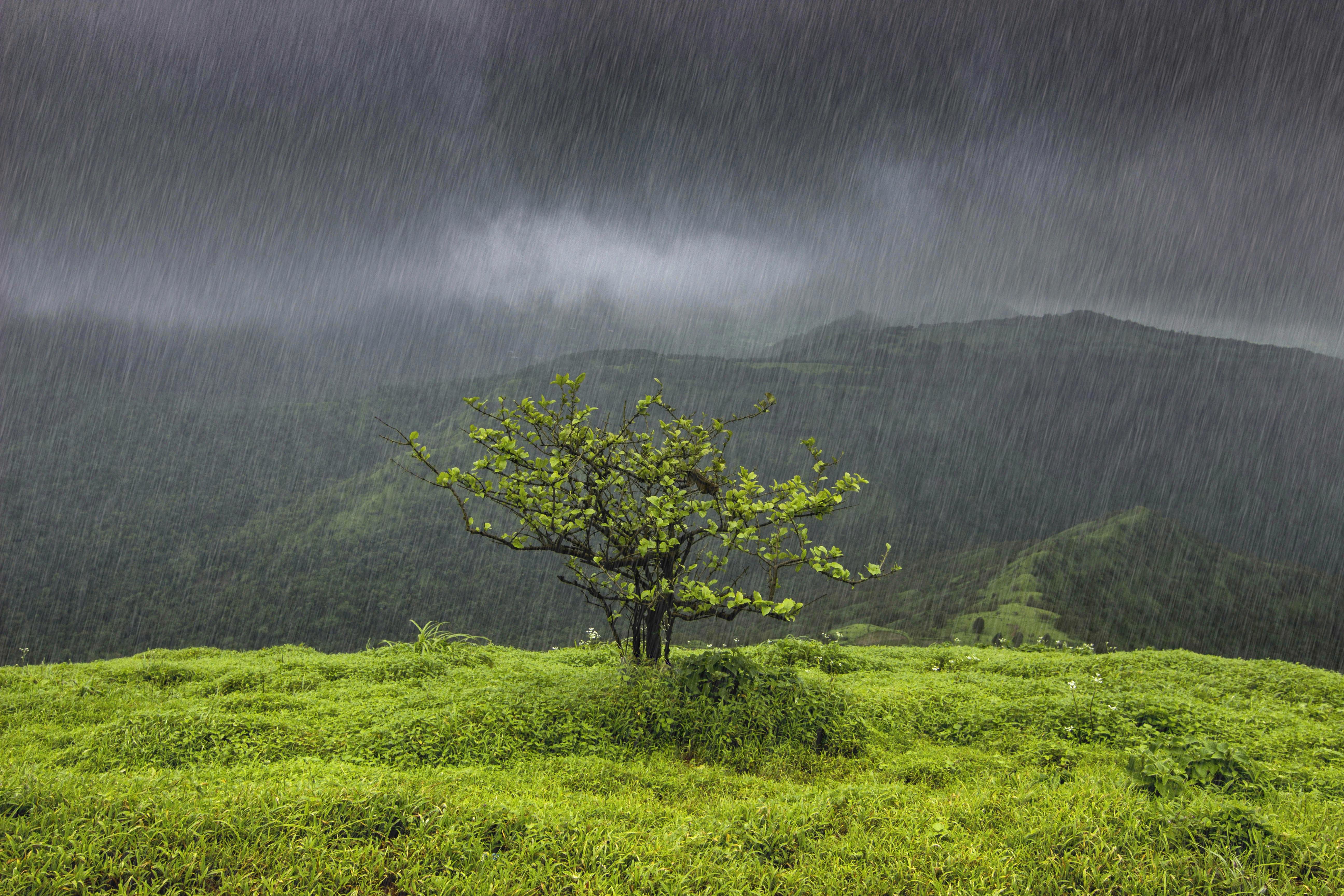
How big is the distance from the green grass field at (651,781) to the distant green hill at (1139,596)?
211ft

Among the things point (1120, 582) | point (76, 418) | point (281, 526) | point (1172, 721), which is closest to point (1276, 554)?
point (1120, 582)

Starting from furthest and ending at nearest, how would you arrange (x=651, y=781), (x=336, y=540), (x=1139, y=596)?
1. (x=336, y=540)
2. (x=1139, y=596)
3. (x=651, y=781)

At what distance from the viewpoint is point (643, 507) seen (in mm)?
7523

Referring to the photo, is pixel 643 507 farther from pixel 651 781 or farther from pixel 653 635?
pixel 651 781

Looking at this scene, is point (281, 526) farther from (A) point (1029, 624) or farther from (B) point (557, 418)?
(B) point (557, 418)

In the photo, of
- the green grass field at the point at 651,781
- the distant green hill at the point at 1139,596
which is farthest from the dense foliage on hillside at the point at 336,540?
the green grass field at the point at 651,781

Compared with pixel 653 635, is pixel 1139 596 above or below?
below

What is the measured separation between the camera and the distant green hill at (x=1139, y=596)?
270 feet

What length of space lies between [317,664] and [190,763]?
12.6 ft

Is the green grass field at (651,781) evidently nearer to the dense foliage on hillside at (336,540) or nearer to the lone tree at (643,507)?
the lone tree at (643,507)

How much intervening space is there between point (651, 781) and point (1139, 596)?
11499 cm

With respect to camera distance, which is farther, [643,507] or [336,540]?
[336,540]

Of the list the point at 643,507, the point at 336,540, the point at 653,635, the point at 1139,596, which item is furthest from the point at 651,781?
the point at 336,540

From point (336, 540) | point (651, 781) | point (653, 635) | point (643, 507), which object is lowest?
point (336, 540)
